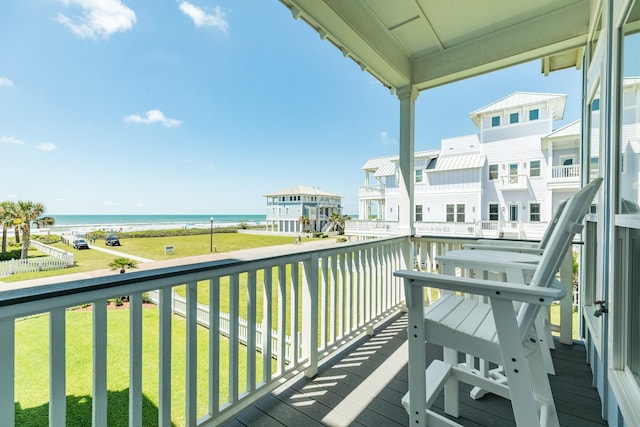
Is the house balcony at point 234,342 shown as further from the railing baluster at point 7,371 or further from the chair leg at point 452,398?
the chair leg at point 452,398

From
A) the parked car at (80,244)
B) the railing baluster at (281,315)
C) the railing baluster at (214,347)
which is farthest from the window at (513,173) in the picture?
the parked car at (80,244)

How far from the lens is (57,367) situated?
889mm

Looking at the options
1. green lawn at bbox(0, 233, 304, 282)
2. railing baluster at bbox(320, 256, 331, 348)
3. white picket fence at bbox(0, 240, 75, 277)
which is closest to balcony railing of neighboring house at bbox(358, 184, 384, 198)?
green lawn at bbox(0, 233, 304, 282)

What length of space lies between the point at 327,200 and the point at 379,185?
63.0 inches

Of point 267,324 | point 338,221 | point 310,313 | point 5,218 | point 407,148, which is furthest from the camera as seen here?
point 338,221

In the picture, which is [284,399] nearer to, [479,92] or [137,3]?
[479,92]

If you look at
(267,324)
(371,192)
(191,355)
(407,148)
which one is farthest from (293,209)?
(191,355)

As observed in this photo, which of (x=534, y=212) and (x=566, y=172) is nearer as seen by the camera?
(x=566, y=172)

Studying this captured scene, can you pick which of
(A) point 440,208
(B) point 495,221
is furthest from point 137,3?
(B) point 495,221

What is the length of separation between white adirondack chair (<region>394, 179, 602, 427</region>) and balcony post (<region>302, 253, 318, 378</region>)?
75cm

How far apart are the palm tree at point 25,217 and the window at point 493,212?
579 centimetres

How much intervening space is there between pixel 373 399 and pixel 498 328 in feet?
3.40

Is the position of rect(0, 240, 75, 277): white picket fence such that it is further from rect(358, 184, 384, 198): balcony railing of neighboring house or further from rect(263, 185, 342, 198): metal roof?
rect(358, 184, 384, 198): balcony railing of neighboring house

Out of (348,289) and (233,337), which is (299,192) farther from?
(233,337)
